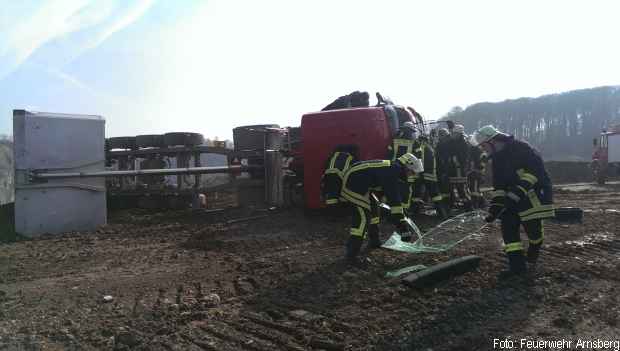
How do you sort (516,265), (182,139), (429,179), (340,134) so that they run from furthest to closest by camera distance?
(182,139) → (429,179) → (340,134) → (516,265)

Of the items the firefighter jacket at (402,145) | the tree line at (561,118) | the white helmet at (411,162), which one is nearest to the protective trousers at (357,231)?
the white helmet at (411,162)

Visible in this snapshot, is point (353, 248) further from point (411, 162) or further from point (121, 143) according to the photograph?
point (121, 143)

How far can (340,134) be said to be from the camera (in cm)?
781

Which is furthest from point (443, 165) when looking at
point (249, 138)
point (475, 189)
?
point (249, 138)

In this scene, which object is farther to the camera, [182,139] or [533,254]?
[182,139]

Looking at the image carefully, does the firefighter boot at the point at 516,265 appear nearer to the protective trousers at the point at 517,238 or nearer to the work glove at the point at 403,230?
the protective trousers at the point at 517,238

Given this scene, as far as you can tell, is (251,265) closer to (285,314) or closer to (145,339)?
(285,314)

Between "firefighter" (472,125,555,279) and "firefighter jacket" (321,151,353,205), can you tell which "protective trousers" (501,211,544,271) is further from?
"firefighter jacket" (321,151,353,205)

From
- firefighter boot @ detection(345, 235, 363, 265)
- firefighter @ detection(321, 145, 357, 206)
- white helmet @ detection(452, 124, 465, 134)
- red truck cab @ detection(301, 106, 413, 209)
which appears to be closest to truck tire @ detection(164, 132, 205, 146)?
red truck cab @ detection(301, 106, 413, 209)

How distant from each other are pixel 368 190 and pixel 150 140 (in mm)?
6053

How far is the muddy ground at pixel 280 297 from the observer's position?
3232mm

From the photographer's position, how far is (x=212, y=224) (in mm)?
7922

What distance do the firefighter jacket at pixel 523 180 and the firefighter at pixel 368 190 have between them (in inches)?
36.6

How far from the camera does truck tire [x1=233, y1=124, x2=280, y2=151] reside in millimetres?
9484
